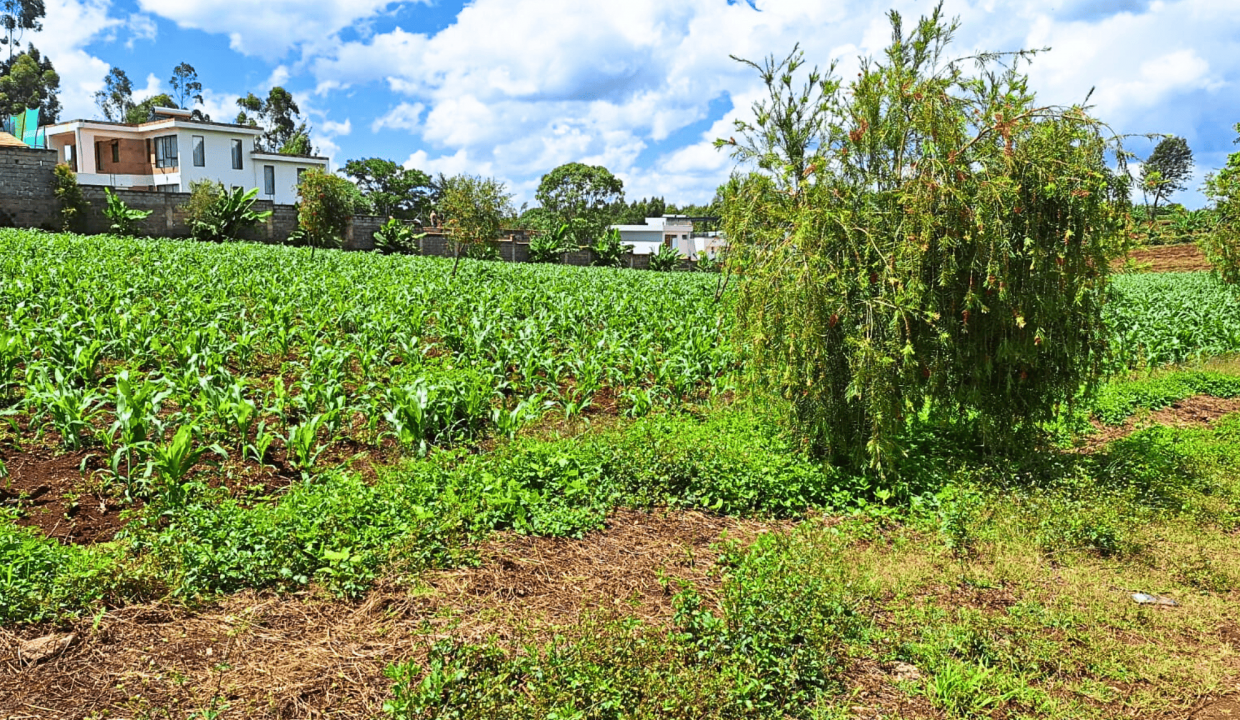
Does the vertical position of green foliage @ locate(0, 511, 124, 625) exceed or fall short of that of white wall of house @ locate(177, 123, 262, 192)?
it falls short

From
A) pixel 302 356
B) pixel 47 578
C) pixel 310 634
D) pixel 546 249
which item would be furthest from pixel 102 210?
pixel 310 634

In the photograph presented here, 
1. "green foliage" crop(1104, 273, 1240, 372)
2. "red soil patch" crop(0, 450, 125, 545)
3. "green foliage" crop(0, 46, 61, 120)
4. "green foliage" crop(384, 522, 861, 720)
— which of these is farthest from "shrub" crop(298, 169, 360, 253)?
"green foliage" crop(0, 46, 61, 120)

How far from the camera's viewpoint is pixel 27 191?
1139 inches

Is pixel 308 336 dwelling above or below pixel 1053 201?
below

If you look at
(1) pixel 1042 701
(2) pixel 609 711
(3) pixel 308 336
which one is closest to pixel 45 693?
(2) pixel 609 711

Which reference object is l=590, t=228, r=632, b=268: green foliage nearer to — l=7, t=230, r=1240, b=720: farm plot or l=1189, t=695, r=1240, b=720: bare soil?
l=7, t=230, r=1240, b=720: farm plot

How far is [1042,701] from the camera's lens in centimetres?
333

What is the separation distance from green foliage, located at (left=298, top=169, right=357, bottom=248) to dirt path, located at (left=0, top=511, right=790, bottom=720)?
97.7ft

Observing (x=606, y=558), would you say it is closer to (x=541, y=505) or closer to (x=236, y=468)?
(x=541, y=505)

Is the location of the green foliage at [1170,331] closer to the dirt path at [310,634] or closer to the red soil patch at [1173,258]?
the dirt path at [310,634]

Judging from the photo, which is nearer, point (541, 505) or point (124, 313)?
point (541, 505)

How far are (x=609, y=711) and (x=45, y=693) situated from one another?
221cm

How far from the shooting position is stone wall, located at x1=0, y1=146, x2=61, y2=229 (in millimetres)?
28641

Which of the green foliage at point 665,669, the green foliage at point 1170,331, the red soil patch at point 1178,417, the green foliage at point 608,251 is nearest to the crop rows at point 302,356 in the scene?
the green foliage at point 665,669
